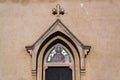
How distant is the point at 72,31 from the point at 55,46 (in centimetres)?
77

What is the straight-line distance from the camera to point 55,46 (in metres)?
12.4

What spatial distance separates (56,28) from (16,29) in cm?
126

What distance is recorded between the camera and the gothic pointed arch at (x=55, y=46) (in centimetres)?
1179

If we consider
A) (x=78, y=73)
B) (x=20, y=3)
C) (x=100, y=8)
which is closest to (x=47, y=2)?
(x=20, y=3)

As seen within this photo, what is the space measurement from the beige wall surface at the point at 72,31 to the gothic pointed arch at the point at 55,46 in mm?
209

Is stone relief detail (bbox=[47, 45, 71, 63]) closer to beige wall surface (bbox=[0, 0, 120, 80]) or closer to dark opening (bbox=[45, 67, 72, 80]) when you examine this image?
dark opening (bbox=[45, 67, 72, 80])

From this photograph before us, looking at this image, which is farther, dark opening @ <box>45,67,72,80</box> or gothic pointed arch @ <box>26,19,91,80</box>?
dark opening @ <box>45,67,72,80</box>

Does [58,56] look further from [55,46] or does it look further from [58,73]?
[58,73]

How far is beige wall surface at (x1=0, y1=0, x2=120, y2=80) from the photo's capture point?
11828 mm

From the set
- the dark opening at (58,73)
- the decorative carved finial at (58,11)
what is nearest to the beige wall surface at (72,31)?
the decorative carved finial at (58,11)

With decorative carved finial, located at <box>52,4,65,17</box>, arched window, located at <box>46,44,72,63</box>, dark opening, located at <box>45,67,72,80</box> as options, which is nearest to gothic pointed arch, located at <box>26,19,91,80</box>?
arched window, located at <box>46,44,72,63</box>

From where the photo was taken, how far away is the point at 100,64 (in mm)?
11852

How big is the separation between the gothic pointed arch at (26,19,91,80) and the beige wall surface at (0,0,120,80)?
0.69 feet

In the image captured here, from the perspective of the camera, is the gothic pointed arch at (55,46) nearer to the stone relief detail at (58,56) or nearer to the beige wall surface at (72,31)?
the stone relief detail at (58,56)
